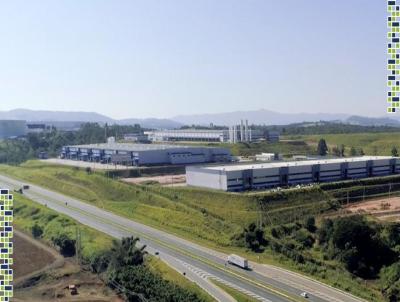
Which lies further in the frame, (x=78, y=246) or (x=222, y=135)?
(x=222, y=135)

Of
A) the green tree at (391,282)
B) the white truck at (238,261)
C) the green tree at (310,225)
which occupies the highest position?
the green tree at (310,225)

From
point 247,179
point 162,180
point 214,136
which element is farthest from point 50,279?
point 214,136

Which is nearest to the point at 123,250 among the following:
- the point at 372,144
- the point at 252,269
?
the point at 252,269

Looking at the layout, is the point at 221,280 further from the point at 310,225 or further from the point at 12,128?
the point at 12,128

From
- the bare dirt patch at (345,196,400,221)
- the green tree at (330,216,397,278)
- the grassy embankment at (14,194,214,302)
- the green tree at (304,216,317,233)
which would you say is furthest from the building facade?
the green tree at (330,216,397,278)

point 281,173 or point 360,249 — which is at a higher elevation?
point 281,173

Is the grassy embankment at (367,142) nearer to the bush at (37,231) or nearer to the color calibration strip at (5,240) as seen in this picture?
the bush at (37,231)

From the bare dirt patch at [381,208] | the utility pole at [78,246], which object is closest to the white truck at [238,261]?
the utility pole at [78,246]
